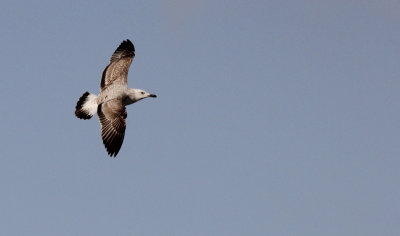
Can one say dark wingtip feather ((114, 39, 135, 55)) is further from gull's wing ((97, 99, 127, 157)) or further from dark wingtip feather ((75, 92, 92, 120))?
gull's wing ((97, 99, 127, 157))

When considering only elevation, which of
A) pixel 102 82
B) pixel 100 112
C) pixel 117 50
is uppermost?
pixel 117 50

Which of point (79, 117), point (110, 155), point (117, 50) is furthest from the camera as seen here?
point (117, 50)

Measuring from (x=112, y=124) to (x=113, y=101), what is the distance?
1619 mm

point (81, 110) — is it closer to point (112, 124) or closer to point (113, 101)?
point (113, 101)

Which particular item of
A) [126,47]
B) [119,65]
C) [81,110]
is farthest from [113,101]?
[126,47]

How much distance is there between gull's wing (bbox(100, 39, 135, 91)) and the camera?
38.9 m

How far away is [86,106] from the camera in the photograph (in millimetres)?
37031

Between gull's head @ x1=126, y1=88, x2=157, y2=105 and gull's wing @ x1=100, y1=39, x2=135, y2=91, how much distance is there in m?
1.66

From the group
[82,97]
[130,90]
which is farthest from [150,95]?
[82,97]

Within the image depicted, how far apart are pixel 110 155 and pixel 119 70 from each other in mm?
7654

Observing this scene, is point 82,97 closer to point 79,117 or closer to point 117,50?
point 79,117

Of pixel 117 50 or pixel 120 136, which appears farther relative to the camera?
pixel 117 50

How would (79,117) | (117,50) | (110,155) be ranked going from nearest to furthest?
(110,155) → (79,117) → (117,50)

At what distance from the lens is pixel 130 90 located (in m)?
37.1
